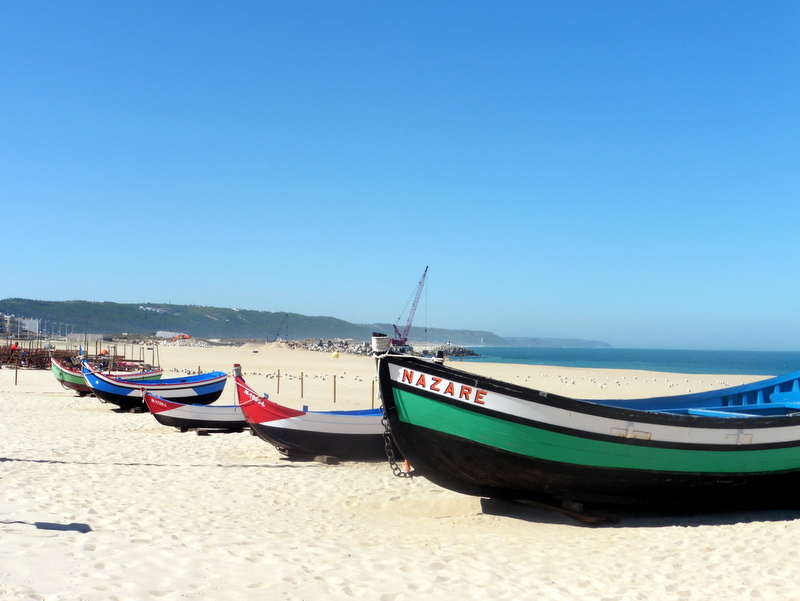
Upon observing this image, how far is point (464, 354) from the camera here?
370 ft

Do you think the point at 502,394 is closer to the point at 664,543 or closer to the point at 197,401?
the point at 664,543

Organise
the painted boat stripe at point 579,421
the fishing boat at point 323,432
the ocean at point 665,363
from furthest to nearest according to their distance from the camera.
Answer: the ocean at point 665,363, the fishing boat at point 323,432, the painted boat stripe at point 579,421

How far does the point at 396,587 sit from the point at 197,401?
15.2 metres

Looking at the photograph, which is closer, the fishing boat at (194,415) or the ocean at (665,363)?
the fishing boat at (194,415)

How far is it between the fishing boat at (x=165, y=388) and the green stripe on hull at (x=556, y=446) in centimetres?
1255

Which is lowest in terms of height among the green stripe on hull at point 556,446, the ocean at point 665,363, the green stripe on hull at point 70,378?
the ocean at point 665,363

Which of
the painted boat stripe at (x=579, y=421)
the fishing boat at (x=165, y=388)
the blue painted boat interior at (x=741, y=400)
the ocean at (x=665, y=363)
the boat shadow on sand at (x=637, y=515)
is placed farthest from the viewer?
the ocean at (x=665, y=363)

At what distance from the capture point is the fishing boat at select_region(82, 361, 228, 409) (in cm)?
1841

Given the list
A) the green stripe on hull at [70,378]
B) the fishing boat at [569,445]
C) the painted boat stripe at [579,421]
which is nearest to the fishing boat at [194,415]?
the fishing boat at [569,445]

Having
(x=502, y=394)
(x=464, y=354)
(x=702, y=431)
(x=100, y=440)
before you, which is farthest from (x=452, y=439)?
(x=464, y=354)

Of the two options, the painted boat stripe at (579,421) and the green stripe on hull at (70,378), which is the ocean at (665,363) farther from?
the painted boat stripe at (579,421)

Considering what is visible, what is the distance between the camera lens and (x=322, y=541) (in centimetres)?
659

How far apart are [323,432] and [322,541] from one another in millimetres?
5156

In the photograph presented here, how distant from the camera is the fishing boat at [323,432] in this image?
11594mm
